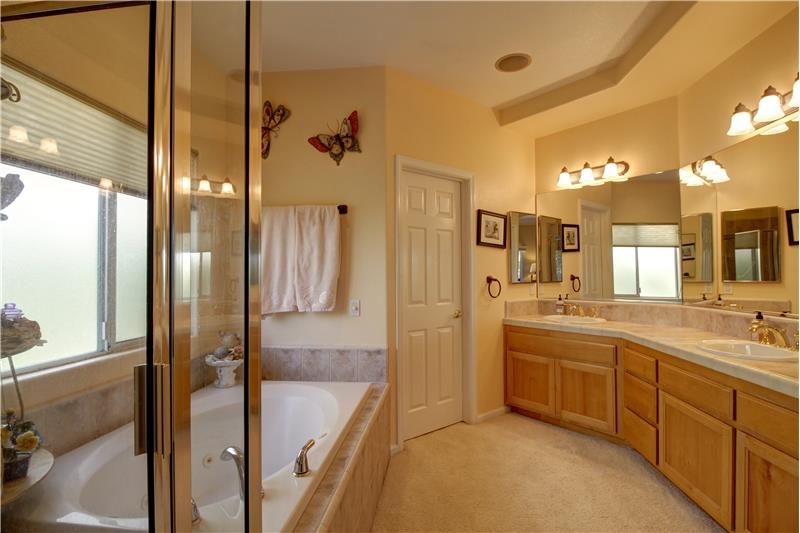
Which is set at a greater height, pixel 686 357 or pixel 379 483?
pixel 686 357

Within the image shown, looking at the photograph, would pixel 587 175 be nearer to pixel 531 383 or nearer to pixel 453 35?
pixel 453 35

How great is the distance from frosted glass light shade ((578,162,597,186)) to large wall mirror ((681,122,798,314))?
2.40 ft

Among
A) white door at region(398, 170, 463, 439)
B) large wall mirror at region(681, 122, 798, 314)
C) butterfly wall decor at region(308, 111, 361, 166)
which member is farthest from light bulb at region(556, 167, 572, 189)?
butterfly wall decor at region(308, 111, 361, 166)

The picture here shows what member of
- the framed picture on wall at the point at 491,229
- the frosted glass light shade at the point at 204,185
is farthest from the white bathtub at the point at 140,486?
the framed picture on wall at the point at 491,229

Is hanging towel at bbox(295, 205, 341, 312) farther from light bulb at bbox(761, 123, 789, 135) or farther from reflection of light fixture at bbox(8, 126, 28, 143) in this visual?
light bulb at bbox(761, 123, 789, 135)

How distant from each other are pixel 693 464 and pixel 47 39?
8.86ft

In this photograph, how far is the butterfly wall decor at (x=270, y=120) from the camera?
2375 millimetres

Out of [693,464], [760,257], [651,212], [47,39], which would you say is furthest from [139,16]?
[651,212]

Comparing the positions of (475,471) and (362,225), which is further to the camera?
(362,225)

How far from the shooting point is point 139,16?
58 centimetres

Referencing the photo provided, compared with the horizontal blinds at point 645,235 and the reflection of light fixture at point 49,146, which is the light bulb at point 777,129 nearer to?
the horizontal blinds at point 645,235

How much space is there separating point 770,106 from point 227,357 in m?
2.77

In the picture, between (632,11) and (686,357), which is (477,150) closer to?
(632,11)

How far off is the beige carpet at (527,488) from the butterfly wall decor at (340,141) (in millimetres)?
2041
